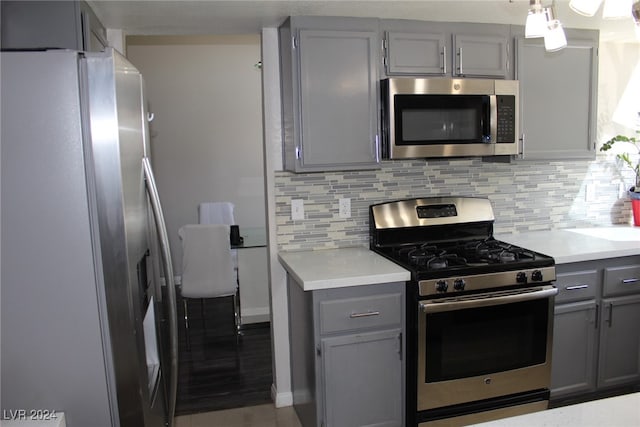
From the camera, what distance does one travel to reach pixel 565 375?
2877 millimetres

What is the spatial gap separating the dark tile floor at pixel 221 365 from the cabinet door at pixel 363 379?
0.83 meters

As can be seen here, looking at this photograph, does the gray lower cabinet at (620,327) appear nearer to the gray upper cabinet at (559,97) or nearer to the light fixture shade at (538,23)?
the gray upper cabinet at (559,97)

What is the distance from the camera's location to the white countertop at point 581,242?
279cm

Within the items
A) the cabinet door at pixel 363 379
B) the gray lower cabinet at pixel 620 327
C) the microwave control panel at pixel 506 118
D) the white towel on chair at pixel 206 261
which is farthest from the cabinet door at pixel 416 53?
the white towel on chair at pixel 206 261

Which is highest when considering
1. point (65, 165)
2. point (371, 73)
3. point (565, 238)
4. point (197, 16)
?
point (197, 16)

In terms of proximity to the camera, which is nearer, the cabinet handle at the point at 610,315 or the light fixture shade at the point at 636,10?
the light fixture shade at the point at 636,10

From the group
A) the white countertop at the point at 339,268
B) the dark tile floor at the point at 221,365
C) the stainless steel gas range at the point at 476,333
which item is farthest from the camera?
the dark tile floor at the point at 221,365

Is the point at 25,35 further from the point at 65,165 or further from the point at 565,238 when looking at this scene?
the point at 565,238

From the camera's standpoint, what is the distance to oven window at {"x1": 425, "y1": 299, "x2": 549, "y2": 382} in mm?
2520

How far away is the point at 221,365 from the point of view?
3.67 m

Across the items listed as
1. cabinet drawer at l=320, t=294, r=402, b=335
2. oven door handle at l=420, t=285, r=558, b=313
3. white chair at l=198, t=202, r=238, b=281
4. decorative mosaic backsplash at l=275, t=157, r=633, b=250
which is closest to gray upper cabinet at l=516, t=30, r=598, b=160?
decorative mosaic backsplash at l=275, t=157, r=633, b=250

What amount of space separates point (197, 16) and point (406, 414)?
2.21 metres

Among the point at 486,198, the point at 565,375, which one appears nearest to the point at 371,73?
the point at 486,198

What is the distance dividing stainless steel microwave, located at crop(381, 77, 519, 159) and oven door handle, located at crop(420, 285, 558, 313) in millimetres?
769
